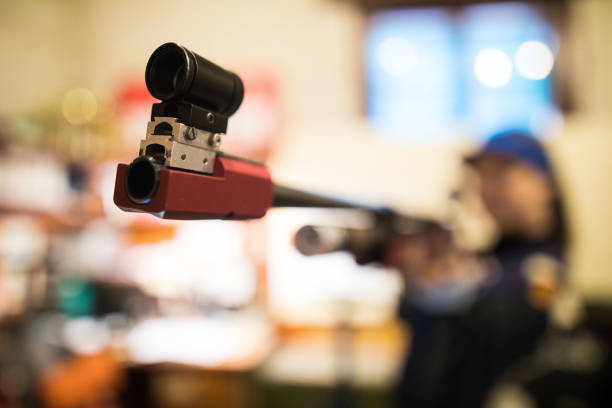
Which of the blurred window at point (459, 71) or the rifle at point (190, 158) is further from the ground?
the blurred window at point (459, 71)

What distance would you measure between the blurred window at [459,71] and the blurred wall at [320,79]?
12cm

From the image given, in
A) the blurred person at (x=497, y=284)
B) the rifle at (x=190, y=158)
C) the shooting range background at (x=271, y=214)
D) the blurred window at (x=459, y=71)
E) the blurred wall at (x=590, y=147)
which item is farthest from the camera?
the blurred window at (x=459, y=71)

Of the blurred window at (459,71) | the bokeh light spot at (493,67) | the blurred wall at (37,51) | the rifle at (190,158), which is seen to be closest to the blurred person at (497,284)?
the rifle at (190,158)

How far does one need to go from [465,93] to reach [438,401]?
6.55ft

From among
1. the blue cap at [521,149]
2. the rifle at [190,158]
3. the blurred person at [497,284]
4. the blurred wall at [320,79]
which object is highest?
the blurred wall at [320,79]

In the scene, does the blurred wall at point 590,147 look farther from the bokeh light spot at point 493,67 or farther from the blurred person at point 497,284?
the blurred person at point 497,284

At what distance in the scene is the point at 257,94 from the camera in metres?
2.59

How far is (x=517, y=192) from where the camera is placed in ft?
4.00

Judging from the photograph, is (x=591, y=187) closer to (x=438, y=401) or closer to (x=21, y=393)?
(x=438, y=401)

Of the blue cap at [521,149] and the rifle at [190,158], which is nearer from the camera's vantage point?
the rifle at [190,158]

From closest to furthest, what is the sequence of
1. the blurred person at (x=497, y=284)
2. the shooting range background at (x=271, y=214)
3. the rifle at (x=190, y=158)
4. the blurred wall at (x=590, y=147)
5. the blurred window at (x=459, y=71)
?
the rifle at (x=190, y=158), the blurred person at (x=497, y=284), the shooting range background at (x=271, y=214), the blurred wall at (x=590, y=147), the blurred window at (x=459, y=71)

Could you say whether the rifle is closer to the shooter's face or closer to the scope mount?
the scope mount

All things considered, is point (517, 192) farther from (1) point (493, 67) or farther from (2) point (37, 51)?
(2) point (37, 51)

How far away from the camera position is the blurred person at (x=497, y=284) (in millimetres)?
1147
